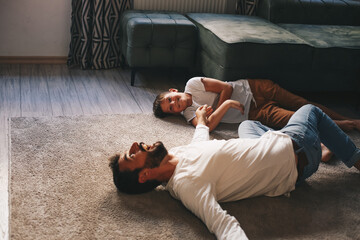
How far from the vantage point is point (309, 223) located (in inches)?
68.9

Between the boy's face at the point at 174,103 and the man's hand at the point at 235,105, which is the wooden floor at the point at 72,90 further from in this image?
the man's hand at the point at 235,105

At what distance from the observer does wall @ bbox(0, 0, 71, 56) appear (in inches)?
131

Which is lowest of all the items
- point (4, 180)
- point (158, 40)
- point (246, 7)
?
point (4, 180)

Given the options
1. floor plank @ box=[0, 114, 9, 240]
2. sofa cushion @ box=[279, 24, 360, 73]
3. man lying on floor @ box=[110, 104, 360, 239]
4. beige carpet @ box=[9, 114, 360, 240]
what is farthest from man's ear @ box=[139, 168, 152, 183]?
sofa cushion @ box=[279, 24, 360, 73]

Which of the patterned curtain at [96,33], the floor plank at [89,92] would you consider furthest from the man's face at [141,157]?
the patterned curtain at [96,33]

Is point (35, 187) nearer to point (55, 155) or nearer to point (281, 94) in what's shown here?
point (55, 155)

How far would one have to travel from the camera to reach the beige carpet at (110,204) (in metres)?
1.65

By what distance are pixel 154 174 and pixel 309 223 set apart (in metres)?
0.68

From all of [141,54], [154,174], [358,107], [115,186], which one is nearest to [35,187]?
[115,186]

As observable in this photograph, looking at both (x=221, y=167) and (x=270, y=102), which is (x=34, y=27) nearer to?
(x=270, y=102)

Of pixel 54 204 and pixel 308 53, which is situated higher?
pixel 308 53

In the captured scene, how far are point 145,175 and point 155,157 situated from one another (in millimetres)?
87

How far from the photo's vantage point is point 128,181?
1771 millimetres

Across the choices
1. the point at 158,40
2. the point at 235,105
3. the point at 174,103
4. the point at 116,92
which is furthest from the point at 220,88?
the point at 116,92
